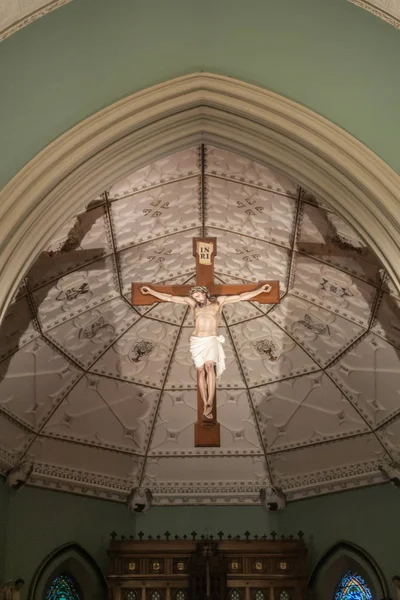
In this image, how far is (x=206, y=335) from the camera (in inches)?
379

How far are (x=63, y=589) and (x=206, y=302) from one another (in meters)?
5.65

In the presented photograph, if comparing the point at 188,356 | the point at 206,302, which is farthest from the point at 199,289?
the point at 188,356

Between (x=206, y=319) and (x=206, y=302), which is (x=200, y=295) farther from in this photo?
(x=206, y=319)

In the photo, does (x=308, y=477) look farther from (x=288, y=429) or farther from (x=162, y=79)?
(x=162, y=79)

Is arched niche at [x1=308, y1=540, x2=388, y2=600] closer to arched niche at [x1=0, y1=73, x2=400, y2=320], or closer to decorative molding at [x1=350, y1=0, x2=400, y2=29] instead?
arched niche at [x1=0, y1=73, x2=400, y2=320]

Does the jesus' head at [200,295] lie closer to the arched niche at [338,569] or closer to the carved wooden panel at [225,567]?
the carved wooden panel at [225,567]

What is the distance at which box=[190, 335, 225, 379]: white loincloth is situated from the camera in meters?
9.47

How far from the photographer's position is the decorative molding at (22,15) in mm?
9312

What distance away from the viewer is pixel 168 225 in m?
12.3

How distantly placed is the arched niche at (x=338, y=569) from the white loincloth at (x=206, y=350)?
16.5 feet

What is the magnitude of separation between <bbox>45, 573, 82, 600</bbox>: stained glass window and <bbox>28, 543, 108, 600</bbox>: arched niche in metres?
0.06

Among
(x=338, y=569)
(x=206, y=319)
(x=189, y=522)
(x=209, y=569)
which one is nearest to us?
(x=206, y=319)

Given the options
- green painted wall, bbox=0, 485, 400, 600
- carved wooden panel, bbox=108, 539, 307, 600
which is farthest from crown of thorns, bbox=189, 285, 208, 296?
green painted wall, bbox=0, 485, 400, 600

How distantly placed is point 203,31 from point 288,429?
6.36 metres
